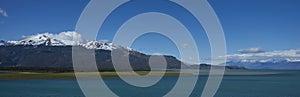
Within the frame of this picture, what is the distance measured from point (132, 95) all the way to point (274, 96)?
1737 cm

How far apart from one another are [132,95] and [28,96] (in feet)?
40.1

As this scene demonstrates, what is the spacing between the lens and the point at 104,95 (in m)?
44.8

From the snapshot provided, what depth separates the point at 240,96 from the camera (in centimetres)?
4531

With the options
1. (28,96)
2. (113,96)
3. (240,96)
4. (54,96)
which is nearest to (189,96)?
(240,96)

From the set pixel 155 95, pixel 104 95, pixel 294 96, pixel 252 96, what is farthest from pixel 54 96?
pixel 294 96

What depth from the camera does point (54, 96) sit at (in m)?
44.3

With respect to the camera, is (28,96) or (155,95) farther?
(155,95)

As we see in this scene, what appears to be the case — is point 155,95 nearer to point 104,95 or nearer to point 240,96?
point 104,95

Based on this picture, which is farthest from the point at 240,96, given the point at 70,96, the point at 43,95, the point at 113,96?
the point at 43,95

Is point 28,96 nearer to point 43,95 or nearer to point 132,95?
point 43,95

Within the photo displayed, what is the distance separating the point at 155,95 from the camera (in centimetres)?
4641

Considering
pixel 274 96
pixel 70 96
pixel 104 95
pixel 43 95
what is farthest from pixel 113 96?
pixel 274 96

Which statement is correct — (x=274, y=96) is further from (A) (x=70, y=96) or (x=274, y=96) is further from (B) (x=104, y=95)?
(A) (x=70, y=96)

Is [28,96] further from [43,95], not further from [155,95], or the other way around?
[155,95]
